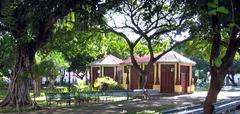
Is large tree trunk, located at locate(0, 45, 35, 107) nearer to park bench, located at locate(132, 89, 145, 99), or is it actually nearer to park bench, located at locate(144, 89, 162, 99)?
park bench, located at locate(132, 89, 145, 99)

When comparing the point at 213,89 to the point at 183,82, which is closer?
the point at 213,89

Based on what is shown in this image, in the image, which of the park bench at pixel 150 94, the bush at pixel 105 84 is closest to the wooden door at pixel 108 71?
the bush at pixel 105 84

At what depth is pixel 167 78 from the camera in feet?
153

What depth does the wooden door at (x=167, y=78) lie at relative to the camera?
46.4 metres

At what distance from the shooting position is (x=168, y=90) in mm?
46562

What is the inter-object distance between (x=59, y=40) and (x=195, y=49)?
10922 millimetres

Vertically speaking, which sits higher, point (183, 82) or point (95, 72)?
point (95, 72)

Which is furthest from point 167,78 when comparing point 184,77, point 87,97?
point 87,97

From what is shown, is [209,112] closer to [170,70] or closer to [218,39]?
[218,39]

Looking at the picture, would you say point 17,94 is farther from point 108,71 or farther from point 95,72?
point 95,72

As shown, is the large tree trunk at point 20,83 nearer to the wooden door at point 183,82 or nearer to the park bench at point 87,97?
the park bench at point 87,97

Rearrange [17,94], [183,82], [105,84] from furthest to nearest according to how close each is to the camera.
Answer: [183,82]
[105,84]
[17,94]

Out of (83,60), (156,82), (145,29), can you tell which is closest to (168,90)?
(156,82)

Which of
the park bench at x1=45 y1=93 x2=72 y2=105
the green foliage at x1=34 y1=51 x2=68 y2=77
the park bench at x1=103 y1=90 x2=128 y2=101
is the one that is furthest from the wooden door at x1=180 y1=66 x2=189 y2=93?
the park bench at x1=45 y1=93 x2=72 y2=105
